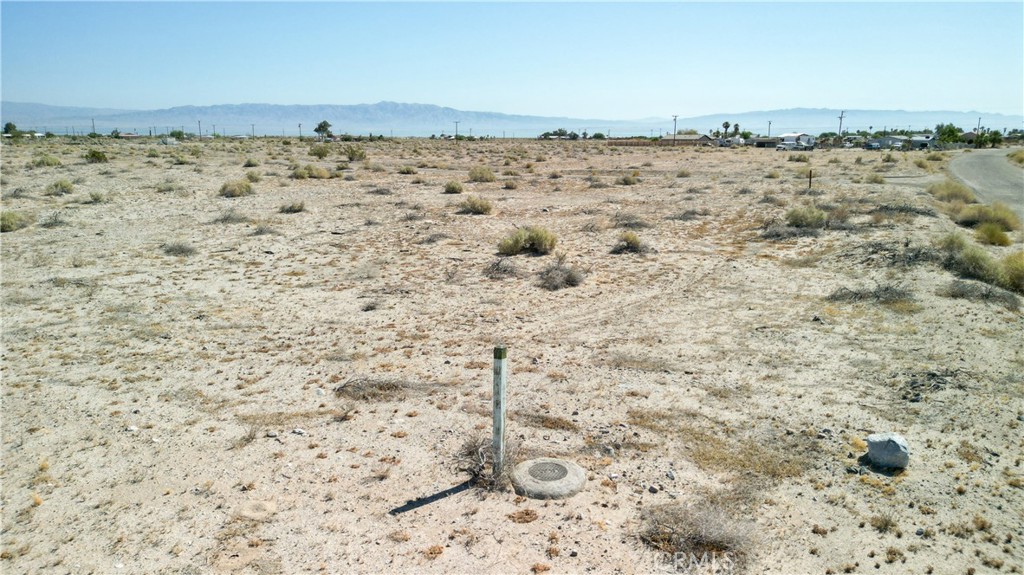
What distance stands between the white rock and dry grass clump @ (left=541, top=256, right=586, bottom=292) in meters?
7.21

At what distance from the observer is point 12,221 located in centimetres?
1744

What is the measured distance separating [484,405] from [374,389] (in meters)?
1.43

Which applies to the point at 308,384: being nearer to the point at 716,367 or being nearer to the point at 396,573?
the point at 396,573

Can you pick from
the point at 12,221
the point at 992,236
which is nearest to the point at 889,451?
the point at 992,236

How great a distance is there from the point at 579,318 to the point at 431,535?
631 cm

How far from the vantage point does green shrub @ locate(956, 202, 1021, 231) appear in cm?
1833

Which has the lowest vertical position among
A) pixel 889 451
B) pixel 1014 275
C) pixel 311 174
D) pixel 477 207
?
pixel 889 451

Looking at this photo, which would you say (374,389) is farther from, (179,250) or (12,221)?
(12,221)

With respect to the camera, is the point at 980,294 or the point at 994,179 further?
the point at 994,179

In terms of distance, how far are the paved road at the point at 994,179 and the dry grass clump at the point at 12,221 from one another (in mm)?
31409

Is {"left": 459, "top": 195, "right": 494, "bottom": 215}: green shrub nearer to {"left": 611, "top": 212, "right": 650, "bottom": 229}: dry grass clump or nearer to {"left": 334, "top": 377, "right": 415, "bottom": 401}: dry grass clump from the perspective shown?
{"left": 611, "top": 212, "right": 650, "bottom": 229}: dry grass clump

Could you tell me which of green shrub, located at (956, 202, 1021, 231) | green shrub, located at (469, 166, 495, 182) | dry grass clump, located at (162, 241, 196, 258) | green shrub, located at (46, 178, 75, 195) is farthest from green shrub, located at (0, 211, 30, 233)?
green shrub, located at (956, 202, 1021, 231)

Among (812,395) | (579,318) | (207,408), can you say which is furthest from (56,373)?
(812,395)

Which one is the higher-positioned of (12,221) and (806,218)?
(806,218)
